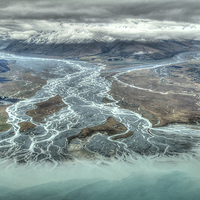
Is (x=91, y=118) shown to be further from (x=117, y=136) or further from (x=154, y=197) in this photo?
(x=154, y=197)

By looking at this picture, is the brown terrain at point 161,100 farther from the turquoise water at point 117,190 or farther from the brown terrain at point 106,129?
the turquoise water at point 117,190

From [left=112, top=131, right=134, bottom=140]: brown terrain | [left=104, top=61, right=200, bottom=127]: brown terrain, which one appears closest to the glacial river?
[left=112, top=131, right=134, bottom=140]: brown terrain

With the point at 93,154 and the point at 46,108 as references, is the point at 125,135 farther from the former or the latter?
the point at 46,108

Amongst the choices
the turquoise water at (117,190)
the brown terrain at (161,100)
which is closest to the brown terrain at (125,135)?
the brown terrain at (161,100)

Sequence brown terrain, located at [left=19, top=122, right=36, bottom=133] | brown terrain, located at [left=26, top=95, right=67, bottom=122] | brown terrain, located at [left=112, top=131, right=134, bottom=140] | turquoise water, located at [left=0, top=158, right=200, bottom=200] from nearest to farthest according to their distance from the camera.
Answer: turquoise water, located at [left=0, top=158, right=200, bottom=200]
brown terrain, located at [left=112, top=131, right=134, bottom=140]
brown terrain, located at [left=19, top=122, right=36, bottom=133]
brown terrain, located at [left=26, top=95, right=67, bottom=122]

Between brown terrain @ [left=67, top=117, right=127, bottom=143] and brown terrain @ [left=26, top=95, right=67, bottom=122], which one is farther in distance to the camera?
brown terrain @ [left=26, top=95, right=67, bottom=122]

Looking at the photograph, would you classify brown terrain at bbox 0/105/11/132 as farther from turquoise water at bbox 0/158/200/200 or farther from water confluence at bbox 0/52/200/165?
turquoise water at bbox 0/158/200/200
